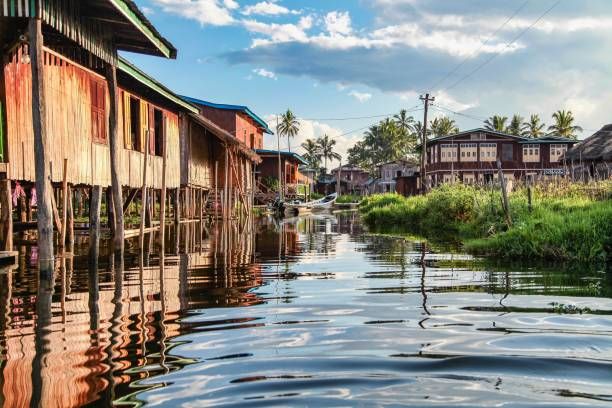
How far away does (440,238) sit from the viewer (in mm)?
17297

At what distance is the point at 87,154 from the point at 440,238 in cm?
992

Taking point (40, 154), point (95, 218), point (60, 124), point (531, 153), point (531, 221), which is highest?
point (531, 153)

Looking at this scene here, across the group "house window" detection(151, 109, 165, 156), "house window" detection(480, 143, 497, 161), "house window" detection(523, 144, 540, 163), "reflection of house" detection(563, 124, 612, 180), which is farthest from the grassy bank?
"house window" detection(523, 144, 540, 163)

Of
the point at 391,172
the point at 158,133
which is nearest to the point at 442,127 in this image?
the point at 391,172

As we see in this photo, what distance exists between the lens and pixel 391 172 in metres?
76.9

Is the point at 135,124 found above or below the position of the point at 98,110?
above

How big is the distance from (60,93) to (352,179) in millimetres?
82621

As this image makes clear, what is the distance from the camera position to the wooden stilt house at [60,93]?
8242 mm

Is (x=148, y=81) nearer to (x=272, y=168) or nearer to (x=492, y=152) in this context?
(x=272, y=168)

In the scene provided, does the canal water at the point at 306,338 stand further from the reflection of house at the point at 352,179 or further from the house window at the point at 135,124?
the reflection of house at the point at 352,179

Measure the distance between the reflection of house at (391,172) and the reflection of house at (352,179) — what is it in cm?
1052

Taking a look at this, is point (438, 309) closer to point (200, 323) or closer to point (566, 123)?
point (200, 323)

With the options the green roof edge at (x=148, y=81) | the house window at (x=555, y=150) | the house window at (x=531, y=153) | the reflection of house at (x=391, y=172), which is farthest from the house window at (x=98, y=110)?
the reflection of house at (x=391, y=172)

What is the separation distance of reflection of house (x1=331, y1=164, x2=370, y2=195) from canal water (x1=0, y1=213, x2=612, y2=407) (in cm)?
8234
